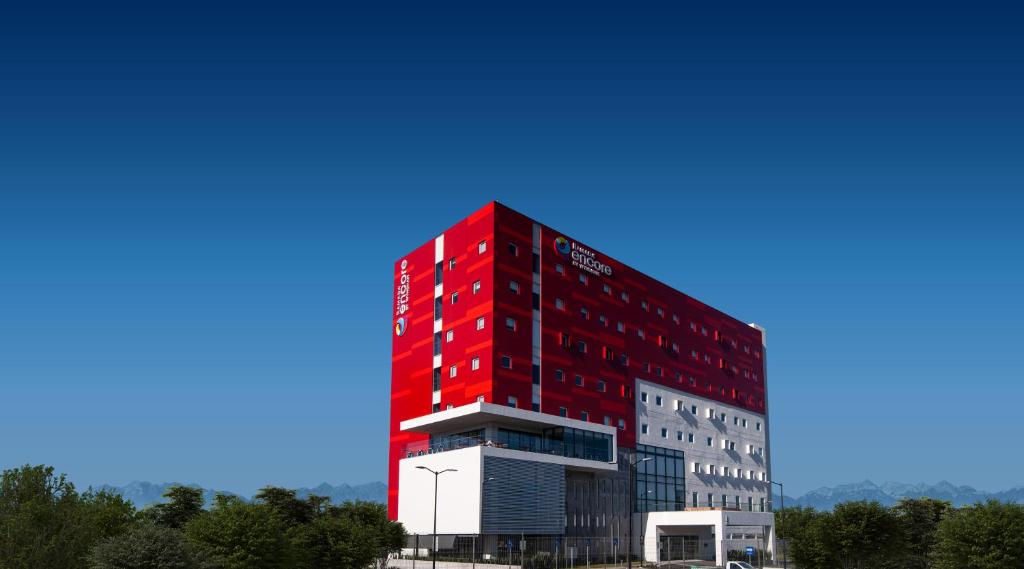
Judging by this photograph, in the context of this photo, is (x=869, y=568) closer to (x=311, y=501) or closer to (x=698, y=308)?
(x=698, y=308)

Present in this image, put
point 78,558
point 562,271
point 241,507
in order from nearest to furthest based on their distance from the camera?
point 78,558, point 241,507, point 562,271

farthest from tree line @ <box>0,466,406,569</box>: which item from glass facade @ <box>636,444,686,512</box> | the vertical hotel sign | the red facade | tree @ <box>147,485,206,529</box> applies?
glass facade @ <box>636,444,686,512</box>

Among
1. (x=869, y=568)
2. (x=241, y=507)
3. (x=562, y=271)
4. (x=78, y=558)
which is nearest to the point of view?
(x=78, y=558)

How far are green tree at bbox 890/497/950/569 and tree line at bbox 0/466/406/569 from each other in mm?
58181

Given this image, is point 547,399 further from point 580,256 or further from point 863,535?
point 863,535

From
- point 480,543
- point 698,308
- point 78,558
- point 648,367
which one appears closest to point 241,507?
point 78,558

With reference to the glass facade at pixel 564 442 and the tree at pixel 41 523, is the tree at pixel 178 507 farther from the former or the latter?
the tree at pixel 41 523

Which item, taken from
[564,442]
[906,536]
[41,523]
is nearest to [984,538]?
[906,536]

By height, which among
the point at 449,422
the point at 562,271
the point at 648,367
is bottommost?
the point at 449,422

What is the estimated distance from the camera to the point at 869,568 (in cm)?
7688

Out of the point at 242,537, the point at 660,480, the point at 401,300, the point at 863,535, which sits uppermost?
the point at 401,300

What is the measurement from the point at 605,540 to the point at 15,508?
59240 millimetres

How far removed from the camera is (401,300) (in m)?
104

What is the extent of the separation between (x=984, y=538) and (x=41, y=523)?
2338 inches
